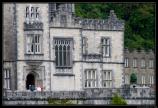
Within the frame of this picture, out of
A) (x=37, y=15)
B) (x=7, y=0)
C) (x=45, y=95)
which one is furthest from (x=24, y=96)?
(x=7, y=0)

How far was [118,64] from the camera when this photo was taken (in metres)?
39.1

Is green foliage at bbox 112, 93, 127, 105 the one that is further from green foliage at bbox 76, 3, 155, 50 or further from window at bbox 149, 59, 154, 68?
window at bbox 149, 59, 154, 68

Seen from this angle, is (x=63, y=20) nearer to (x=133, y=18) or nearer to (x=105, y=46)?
(x=105, y=46)

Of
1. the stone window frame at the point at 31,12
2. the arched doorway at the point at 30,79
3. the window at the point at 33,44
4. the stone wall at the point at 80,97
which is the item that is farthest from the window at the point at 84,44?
the stone wall at the point at 80,97

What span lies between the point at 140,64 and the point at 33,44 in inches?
413

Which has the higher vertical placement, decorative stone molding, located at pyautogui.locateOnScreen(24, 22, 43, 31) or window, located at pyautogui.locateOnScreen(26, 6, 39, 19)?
window, located at pyautogui.locateOnScreen(26, 6, 39, 19)

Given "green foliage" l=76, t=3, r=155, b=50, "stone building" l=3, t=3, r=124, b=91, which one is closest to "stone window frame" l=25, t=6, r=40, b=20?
"stone building" l=3, t=3, r=124, b=91

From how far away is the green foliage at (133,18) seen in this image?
4367cm

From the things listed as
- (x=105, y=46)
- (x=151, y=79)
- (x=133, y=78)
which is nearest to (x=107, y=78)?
(x=105, y=46)

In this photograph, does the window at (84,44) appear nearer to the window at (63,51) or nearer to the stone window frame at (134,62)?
the window at (63,51)

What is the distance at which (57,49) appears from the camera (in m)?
37.8

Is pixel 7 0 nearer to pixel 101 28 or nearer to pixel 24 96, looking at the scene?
pixel 24 96

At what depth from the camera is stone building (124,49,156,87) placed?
44469mm

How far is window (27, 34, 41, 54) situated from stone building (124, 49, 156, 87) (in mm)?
7510
